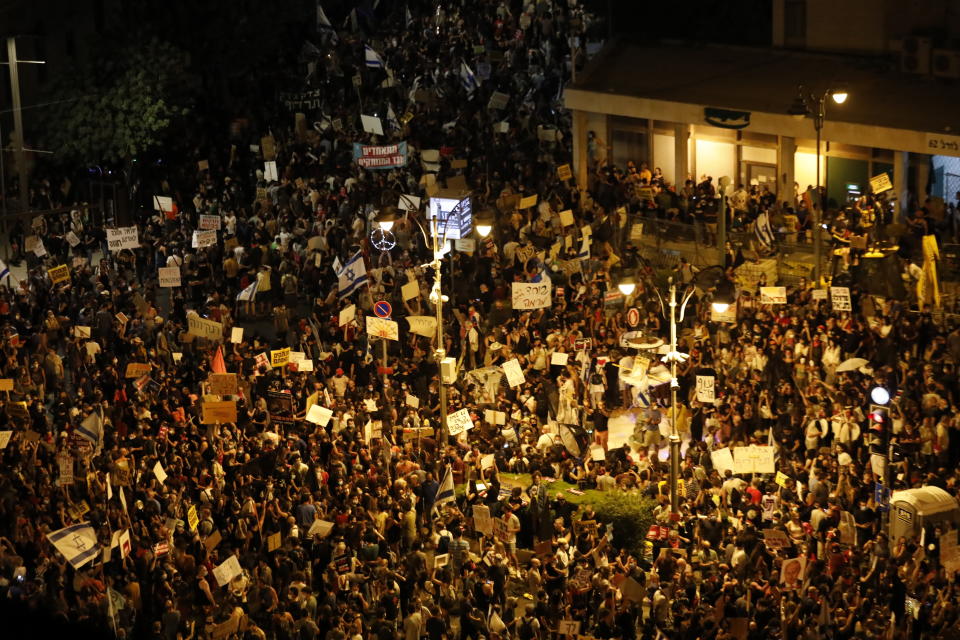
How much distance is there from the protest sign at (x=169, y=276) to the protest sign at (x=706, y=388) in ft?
41.1

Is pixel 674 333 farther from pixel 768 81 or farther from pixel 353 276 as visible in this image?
pixel 768 81

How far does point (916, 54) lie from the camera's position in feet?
99.4

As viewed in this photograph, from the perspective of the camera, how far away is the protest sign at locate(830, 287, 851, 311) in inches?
882

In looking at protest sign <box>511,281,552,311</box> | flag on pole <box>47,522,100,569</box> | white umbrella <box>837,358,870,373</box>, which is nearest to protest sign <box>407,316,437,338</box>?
protest sign <box>511,281,552,311</box>

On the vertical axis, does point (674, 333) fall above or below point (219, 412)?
above

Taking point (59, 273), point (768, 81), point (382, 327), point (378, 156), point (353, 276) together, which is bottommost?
point (382, 327)

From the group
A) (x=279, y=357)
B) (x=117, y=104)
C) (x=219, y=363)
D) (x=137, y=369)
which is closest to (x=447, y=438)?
(x=279, y=357)

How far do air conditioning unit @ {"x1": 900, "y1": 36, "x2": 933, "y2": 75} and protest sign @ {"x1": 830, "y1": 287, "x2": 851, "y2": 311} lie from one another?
10.1 m

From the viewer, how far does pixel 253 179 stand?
3750cm

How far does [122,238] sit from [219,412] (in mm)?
10554

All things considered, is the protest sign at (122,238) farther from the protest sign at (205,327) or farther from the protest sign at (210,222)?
the protest sign at (205,327)

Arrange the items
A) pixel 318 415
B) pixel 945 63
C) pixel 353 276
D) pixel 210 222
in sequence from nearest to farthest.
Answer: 1. pixel 318 415
2. pixel 353 276
3. pixel 945 63
4. pixel 210 222

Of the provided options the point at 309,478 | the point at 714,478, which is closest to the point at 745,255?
the point at 714,478

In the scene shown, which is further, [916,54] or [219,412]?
[916,54]
